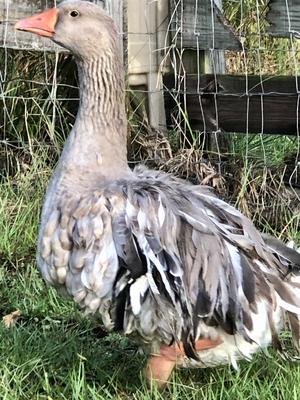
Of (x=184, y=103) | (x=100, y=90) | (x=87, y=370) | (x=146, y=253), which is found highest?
(x=100, y=90)

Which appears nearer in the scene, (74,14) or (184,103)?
(74,14)

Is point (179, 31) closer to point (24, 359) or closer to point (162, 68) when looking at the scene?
point (162, 68)

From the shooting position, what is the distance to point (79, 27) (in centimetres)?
340

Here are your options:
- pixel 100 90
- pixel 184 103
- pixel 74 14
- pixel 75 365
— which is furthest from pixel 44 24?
pixel 184 103

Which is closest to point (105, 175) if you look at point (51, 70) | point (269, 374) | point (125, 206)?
point (125, 206)

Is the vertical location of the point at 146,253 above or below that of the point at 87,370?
above

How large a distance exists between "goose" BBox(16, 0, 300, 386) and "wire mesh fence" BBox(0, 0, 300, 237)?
1354 mm

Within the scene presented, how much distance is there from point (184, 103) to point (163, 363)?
2120 mm

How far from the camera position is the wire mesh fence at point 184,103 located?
478 centimetres

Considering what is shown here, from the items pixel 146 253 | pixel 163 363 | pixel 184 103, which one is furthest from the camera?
pixel 184 103

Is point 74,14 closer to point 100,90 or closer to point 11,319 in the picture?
point 100,90

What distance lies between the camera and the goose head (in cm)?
339

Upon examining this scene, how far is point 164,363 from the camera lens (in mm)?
3301

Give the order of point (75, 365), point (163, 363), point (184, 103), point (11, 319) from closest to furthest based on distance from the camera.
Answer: point (163, 363) < point (75, 365) < point (11, 319) < point (184, 103)
